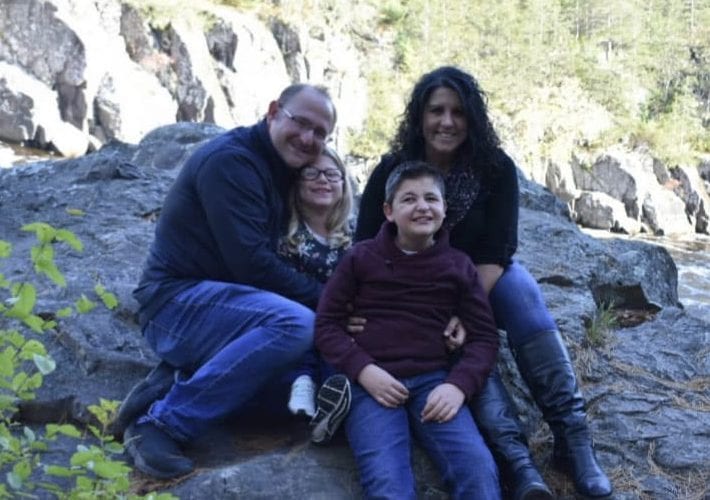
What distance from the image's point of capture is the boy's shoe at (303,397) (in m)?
2.82

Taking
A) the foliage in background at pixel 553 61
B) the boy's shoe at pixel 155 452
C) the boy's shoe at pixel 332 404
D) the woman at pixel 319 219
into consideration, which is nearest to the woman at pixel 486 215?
the woman at pixel 319 219

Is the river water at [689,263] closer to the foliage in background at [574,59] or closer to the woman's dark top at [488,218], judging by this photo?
the woman's dark top at [488,218]

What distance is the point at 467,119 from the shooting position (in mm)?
3158

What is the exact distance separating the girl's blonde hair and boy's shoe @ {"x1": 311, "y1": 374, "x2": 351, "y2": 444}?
27.3 inches

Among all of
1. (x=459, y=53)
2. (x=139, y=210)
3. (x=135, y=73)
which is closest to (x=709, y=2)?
(x=459, y=53)

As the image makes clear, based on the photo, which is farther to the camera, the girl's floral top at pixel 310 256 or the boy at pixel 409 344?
the girl's floral top at pixel 310 256

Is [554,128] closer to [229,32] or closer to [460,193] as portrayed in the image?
[229,32]

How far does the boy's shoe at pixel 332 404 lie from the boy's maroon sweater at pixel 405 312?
72mm

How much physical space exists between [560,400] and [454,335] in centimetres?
49

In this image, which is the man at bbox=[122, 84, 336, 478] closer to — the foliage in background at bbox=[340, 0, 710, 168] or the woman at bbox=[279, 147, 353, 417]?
the woman at bbox=[279, 147, 353, 417]

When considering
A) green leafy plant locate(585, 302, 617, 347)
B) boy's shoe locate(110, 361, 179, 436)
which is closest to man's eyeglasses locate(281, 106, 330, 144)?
boy's shoe locate(110, 361, 179, 436)

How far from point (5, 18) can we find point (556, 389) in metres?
22.9

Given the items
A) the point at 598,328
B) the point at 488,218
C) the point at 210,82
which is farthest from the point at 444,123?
the point at 210,82

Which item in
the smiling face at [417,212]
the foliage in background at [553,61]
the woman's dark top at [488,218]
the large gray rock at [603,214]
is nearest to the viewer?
the smiling face at [417,212]
